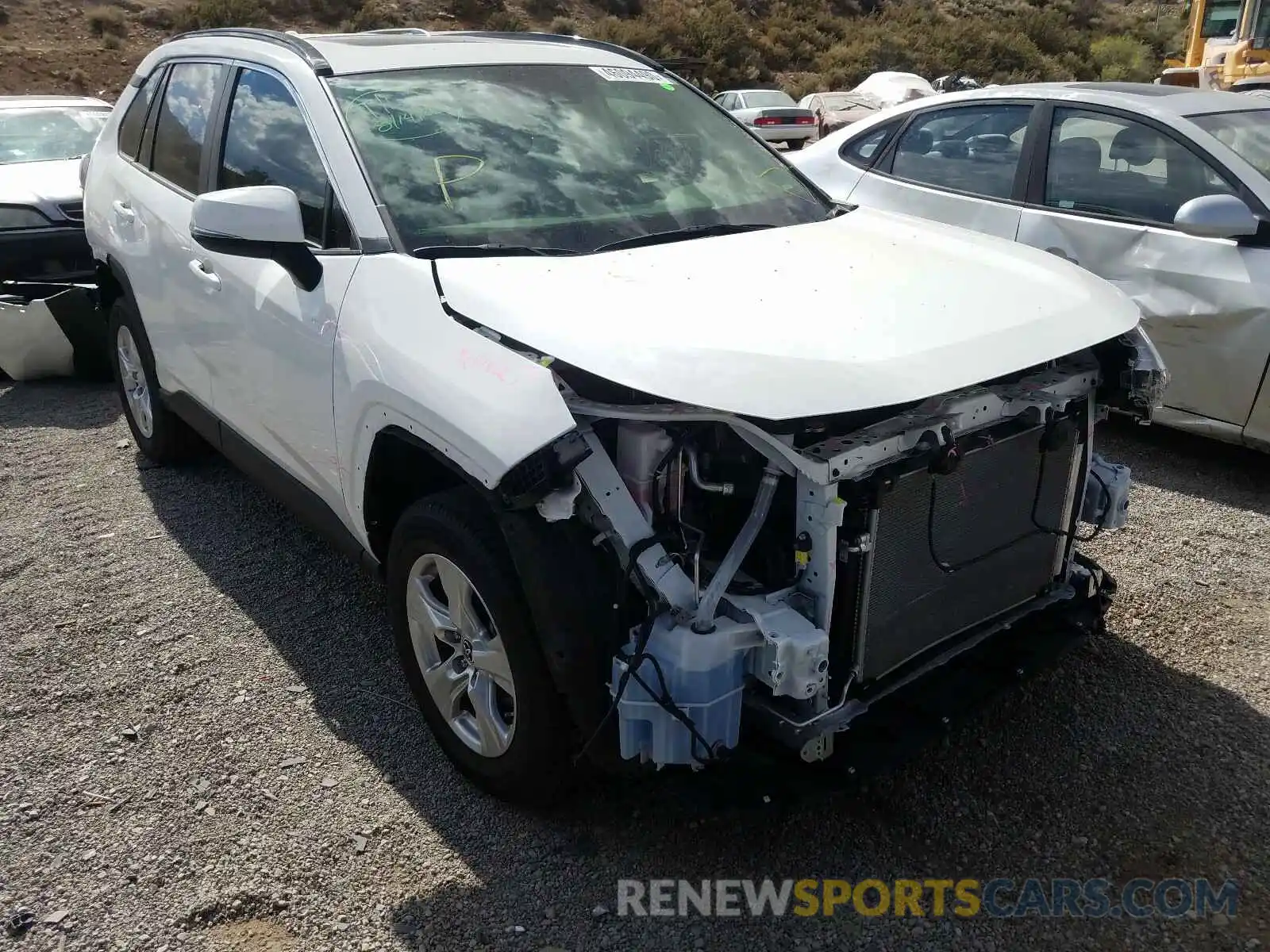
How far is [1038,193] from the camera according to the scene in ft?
17.5

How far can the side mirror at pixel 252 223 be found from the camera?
2852 millimetres

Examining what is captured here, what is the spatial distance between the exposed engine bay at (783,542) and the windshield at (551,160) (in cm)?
81

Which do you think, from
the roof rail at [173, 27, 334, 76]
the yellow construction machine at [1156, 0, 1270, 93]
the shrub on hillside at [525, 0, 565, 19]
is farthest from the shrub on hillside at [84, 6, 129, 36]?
the roof rail at [173, 27, 334, 76]

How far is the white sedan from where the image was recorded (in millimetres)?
4590

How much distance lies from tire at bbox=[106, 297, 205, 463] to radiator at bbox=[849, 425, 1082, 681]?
3.51 metres

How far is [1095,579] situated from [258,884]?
2.51 m

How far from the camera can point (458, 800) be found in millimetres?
2984

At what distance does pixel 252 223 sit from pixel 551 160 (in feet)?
3.02

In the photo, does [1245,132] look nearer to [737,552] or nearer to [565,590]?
[737,552]

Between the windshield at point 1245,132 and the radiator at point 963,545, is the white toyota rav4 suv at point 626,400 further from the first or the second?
the windshield at point 1245,132

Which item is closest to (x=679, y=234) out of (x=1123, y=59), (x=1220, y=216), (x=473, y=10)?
(x=1220, y=216)

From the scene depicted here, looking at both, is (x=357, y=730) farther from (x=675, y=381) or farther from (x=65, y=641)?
(x=675, y=381)

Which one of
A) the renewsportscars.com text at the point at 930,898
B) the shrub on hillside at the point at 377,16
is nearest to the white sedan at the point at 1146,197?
the renewsportscars.com text at the point at 930,898

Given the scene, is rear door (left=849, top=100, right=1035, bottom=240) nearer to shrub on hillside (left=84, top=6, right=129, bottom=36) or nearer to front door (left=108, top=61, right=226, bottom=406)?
front door (left=108, top=61, right=226, bottom=406)
